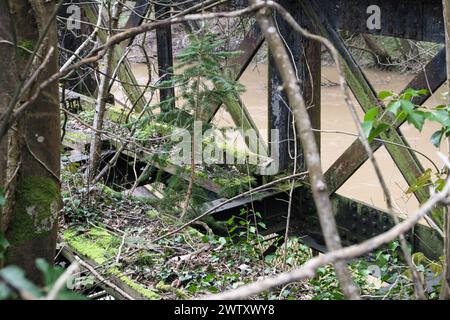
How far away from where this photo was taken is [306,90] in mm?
5316

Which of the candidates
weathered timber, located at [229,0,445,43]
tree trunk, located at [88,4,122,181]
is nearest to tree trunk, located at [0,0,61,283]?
weathered timber, located at [229,0,445,43]

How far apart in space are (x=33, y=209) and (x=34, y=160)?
0.22m

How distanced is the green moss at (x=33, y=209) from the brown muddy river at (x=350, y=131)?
490cm

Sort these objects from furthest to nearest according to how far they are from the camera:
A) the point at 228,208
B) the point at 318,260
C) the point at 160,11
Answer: the point at 160,11 → the point at 228,208 → the point at 318,260

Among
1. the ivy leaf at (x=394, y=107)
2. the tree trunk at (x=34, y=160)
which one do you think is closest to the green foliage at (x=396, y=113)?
the ivy leaf at (x=394, y=107)

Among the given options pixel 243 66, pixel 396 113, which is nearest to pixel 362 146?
pixel 243 66

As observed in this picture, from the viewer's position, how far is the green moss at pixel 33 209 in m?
2.76

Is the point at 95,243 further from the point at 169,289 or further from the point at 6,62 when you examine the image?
the point at 6,62

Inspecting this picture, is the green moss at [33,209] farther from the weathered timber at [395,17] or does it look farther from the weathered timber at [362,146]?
the weathered timber at [395,17]

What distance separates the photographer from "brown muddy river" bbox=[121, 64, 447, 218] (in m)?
11.0

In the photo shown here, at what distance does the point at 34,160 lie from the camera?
277 cm
